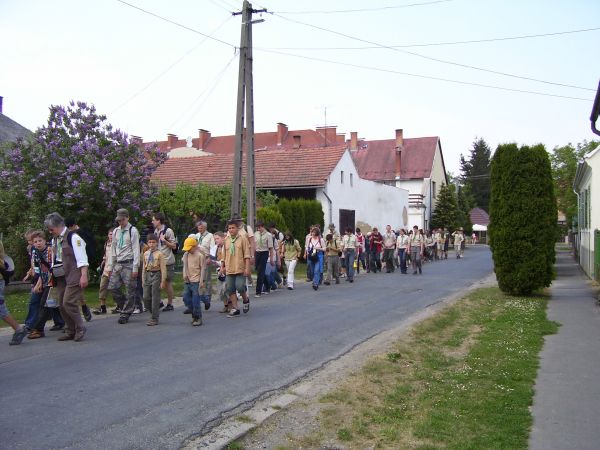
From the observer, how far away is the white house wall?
3156 cm

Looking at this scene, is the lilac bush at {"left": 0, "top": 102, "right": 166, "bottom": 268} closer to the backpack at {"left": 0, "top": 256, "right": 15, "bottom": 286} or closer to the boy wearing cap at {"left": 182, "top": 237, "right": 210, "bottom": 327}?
the boy wearing cap at {"left": 182, "top": 237, "right": 210, "bottom": 327}

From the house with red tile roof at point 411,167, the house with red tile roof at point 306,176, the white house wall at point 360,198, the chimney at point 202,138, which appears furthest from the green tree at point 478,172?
the house with red tile roof at point 306,176

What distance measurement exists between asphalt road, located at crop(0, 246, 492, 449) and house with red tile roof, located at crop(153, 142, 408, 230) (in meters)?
18.2

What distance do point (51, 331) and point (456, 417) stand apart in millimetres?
6913

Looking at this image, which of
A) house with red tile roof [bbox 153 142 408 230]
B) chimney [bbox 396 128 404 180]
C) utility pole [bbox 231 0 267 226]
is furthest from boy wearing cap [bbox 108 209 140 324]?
chimney [bbox 396 128 404 180]

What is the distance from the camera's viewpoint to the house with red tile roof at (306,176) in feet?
102

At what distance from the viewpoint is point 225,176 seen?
3216 centimetres

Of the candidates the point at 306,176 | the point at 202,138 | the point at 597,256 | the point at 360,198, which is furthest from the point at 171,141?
the point at 597,256

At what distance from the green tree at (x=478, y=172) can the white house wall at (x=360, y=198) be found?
160ft

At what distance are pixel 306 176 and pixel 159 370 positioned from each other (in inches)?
959

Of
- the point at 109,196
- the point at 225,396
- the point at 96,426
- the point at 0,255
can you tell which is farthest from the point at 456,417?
the point at 109,196

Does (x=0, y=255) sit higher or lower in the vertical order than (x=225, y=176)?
lower

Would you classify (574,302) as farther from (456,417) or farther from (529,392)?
(456,417)

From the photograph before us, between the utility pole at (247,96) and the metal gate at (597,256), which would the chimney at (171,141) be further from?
the metal gate at (597,256)
